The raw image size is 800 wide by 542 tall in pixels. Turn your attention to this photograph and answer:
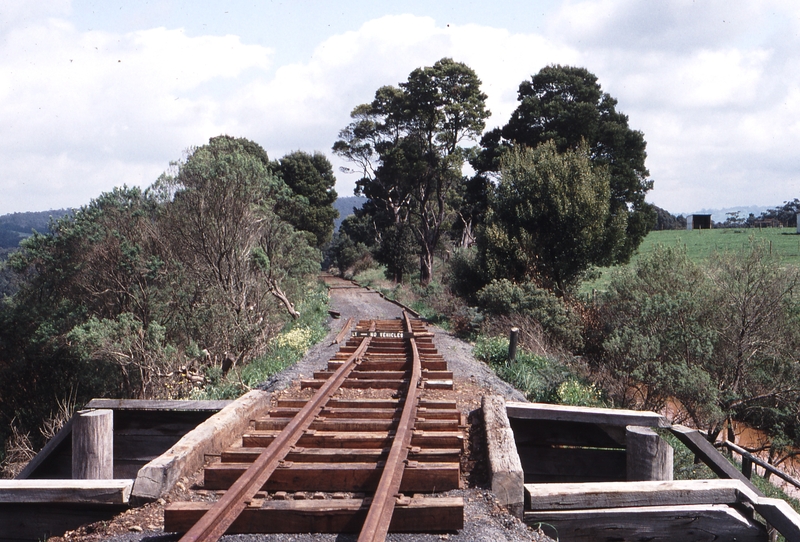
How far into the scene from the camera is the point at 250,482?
4.80 metres

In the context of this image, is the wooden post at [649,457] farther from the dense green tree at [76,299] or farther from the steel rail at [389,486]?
the dense green tree at [76,299]

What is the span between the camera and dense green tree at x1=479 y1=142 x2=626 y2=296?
21922mm

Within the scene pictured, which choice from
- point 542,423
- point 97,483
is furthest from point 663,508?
point 97,483

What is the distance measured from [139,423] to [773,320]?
13.8 m

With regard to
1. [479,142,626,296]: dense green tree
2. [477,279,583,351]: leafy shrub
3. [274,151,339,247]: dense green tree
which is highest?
[274,151,339,247]: dense green tree

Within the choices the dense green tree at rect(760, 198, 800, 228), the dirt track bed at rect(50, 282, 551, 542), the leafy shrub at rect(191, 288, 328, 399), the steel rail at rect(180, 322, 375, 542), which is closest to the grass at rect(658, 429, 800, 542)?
the dirt track bed at rect(50, 282, 551, 542)

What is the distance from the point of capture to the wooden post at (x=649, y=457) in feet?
20.2

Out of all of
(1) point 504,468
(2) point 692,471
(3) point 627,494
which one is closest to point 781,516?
(3) point 627,494

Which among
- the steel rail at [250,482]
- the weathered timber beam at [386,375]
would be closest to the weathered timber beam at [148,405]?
the steel rail at [250,482]

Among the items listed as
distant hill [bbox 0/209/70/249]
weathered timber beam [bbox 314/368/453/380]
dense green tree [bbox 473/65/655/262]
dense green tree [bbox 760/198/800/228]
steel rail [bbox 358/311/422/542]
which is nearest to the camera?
steel rail [bbox 358/311/422/542]

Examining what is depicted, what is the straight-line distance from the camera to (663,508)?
507 centimetres

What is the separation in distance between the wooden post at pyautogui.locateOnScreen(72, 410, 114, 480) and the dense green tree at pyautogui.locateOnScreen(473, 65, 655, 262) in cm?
2867

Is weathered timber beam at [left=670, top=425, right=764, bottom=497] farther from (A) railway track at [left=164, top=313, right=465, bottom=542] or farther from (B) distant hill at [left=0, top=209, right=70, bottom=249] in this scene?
(B) distant hill at [left=0, top=209, right=70, bottom=249]

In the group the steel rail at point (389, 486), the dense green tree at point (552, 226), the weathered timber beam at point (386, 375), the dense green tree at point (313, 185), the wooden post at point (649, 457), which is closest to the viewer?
the steel rail at point (389, 486)
